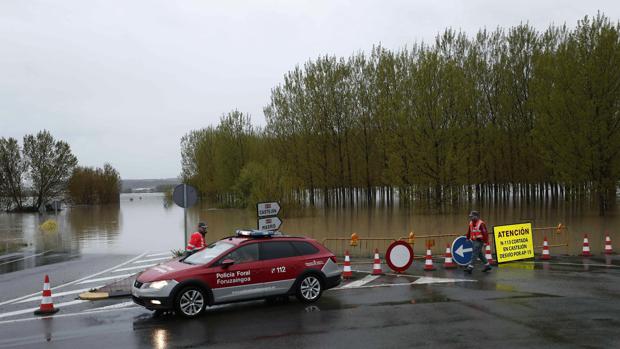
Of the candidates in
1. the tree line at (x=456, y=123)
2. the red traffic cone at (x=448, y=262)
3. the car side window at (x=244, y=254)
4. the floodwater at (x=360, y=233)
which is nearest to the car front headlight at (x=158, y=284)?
the car side window at (x=244, y=254)

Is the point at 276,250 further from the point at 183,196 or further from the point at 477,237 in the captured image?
the point at 477,237

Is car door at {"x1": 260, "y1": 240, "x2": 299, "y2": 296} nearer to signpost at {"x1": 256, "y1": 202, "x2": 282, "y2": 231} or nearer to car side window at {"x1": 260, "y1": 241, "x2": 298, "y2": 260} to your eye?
car side window at {"x1": 260, "y1": 241, "x2": 298, "y2": 260}

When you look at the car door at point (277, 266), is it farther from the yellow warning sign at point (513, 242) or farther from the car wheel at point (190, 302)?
the yellow warning sign at point (513, 242)

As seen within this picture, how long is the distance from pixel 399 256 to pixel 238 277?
558 centimetres

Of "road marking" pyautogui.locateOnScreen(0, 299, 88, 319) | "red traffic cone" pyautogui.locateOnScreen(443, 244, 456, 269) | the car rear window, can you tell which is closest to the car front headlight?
the car rear window

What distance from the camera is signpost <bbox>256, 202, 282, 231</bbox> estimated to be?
15538 millimetres

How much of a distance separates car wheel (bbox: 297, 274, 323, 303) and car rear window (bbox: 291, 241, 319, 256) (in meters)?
0.50

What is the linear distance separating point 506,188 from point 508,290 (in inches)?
1688

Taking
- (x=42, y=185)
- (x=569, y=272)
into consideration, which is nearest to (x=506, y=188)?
(x=569, y=272)

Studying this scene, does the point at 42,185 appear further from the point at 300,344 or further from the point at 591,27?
the point at 300,344

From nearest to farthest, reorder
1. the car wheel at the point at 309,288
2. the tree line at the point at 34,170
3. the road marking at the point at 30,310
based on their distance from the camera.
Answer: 1. the car wheel at the point at 309,288
2. the road marking at the point at 30,310
3. the tree line at the point at 34,170

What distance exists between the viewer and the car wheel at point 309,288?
35.4 ft

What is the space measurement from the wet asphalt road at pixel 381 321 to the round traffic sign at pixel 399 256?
131cm

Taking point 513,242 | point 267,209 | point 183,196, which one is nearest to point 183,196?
point 183,196
